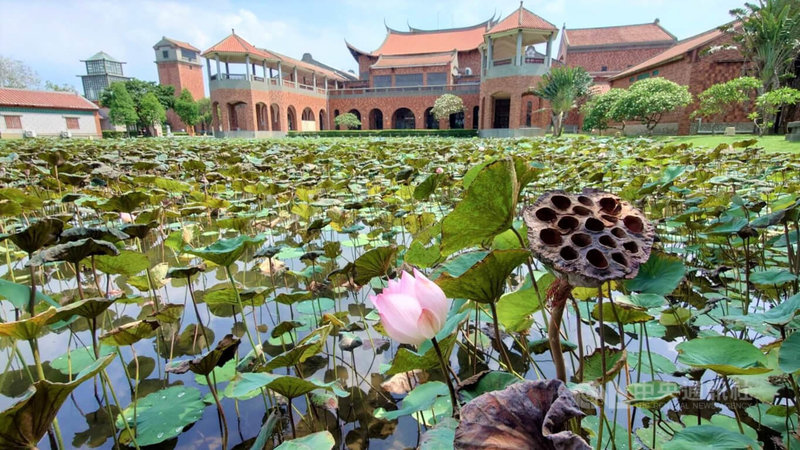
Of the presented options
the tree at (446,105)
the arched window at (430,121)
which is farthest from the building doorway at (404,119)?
the tree at (446,105)

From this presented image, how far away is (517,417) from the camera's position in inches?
14.2

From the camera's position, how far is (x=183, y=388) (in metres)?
1.18

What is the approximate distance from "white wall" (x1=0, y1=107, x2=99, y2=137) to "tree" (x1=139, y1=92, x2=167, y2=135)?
326cm

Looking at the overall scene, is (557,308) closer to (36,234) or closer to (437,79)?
(36,234)

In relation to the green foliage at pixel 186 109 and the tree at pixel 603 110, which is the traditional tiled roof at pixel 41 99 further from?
the tree at pixel 603 110

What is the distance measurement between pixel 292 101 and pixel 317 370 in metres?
26.0

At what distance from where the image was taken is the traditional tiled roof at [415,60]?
91.1 feet

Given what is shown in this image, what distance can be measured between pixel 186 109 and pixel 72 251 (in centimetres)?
4084

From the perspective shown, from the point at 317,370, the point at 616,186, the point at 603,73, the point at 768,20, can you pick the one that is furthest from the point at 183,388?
the point at 603,73

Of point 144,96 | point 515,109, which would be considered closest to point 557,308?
point 515,109

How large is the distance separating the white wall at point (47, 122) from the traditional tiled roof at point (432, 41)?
70.9 ft

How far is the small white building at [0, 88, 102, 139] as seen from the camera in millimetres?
25078

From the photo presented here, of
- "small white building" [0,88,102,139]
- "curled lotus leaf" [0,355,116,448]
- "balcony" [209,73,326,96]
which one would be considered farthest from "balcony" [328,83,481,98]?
"curled lotus leaf" [0,355,116,448]

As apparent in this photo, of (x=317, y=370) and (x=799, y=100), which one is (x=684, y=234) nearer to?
(x=317, y=370)
